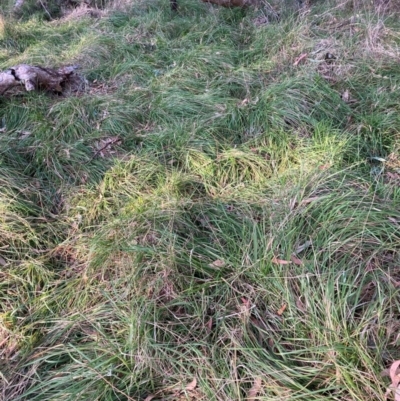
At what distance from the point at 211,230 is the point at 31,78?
260 centimetres

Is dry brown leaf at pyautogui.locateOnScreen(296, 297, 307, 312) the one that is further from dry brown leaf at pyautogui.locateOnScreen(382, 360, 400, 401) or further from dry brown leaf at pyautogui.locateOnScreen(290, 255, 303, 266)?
dry brown leaf at pyautogui.locateOnScreen(382, 360, 400, 401)

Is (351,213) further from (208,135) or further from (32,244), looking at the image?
(32,244)

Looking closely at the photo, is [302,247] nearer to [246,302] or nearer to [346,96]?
[246,302]

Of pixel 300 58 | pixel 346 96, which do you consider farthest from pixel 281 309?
pixel 300 58

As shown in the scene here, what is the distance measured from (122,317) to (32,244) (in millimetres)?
850

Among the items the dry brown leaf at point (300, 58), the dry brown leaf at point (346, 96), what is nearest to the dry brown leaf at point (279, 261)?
the dry brown leaf at point (346, 96)

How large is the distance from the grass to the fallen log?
12cm

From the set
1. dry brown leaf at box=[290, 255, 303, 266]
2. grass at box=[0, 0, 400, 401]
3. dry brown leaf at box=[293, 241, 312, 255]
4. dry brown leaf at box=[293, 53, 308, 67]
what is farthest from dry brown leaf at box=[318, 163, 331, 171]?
dry brown leaf at box=[293, 53, 308, 67]

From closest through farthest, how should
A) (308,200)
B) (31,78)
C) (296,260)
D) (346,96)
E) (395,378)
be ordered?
1. (395,378)
2. (296,260)
3. (308,200)
4. (346,96)
5. (31,78)

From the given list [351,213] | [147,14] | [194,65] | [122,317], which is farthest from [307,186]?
[147,14]

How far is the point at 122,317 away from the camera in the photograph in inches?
74.4

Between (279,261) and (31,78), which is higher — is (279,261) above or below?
below

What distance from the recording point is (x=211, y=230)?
2299mm

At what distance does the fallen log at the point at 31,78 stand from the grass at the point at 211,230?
12cm
